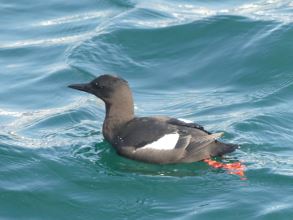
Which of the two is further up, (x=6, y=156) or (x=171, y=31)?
(x=171, y=31)

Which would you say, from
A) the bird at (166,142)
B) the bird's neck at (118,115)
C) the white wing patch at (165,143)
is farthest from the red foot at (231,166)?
the bird's neck at (118,115)

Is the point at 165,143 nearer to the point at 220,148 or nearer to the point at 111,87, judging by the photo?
the point at 220,148

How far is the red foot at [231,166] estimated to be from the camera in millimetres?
9523

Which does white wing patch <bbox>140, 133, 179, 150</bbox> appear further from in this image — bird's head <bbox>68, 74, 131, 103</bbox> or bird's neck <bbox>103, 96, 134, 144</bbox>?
bird's head <bbox>68, 74, 131, 103</bbox>

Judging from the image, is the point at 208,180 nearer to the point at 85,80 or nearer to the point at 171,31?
the point at 85,80

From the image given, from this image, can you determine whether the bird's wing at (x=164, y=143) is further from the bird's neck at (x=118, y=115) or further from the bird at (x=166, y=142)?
the bird's neck at (x=118, y=115)

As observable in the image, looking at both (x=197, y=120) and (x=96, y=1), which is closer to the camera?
(x=197, y=120)

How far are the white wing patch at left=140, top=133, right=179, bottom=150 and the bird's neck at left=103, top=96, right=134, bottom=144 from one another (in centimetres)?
61

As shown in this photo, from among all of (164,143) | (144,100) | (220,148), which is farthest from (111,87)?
(144,100)

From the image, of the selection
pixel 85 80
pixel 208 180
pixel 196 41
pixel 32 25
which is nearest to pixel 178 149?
pixel 208 180

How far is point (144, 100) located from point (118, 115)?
1.98m

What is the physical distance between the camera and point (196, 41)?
13938mm

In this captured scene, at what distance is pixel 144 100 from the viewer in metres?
12.2

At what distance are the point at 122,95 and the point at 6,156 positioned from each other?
150 cm
